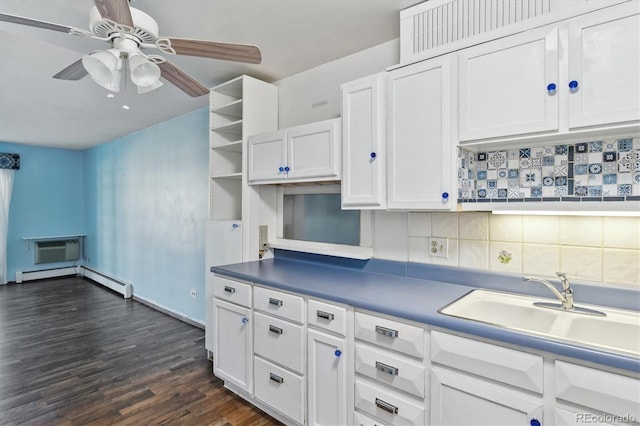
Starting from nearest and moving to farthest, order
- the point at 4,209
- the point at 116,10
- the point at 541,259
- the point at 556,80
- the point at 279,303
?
the point at 116,10 < the point at 556,80 < the point at 541,259 < the point at 279,303 < the point at 4,209

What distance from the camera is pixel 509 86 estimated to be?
60.6 inches

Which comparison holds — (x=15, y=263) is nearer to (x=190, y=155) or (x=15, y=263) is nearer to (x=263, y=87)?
(x=190, y=155)

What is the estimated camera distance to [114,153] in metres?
5.65

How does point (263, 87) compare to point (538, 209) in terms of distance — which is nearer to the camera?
point (538, 209)

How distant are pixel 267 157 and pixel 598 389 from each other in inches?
89.1

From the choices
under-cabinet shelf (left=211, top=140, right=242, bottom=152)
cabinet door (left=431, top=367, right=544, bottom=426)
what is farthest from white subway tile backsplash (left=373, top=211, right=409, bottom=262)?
under-cabinet shelf (left=211, top=140, right=242, bottom=152)

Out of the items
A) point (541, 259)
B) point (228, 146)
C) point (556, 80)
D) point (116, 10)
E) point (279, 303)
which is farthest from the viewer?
point (228, 146)

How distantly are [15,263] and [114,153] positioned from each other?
2.78 m

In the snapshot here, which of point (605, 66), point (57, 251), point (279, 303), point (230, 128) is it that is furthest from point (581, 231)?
point (57, 251)

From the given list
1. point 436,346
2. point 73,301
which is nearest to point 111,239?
point 73,301

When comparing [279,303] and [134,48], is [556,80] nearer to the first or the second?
[279,303]

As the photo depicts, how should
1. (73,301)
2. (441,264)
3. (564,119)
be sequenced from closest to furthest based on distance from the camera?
(564,119) < (441,264) < (73,301)

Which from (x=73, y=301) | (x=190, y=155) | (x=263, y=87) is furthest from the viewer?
(x=73, y=301)

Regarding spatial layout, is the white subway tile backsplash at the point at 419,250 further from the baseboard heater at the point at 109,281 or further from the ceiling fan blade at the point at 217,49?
the baseboard heater at the point at 109,281
